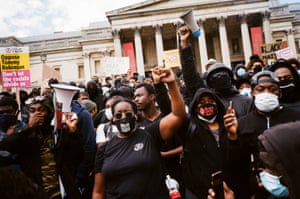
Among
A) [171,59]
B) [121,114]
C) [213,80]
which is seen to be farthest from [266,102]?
[171,59]

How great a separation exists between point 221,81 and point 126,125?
206 centimetres

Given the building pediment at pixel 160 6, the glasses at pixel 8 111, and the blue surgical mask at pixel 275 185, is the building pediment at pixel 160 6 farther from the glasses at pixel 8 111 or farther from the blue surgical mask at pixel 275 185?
the blue surgical mask at pixel 275 185

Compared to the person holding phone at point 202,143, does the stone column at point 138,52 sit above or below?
above

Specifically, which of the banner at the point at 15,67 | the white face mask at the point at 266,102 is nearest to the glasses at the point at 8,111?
the white face mask at the point at 266,102

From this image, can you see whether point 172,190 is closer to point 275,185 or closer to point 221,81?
point 275,185

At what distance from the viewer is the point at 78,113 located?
4.37m

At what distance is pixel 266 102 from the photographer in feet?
10.8

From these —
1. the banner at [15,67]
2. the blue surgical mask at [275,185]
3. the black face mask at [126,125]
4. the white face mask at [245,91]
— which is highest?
the banner at [15,67]

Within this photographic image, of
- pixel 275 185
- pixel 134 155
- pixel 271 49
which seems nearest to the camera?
pixel 275 185

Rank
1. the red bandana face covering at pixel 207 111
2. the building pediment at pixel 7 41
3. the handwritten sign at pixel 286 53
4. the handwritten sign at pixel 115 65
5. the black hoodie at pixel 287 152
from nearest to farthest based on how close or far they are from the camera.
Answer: the black hoodie at pixel 287 152, the red bandana face covering at pixel 207 111, the handwritten sign at pixel 286 53, the handwritten sign at pixel 115 65, the building pediment at pixel 7 41

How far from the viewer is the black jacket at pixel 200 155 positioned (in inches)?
124

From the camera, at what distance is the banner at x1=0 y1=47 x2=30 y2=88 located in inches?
335

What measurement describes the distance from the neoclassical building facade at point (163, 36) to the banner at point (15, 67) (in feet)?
82.0

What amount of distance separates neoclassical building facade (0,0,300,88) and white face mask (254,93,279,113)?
30.6m
